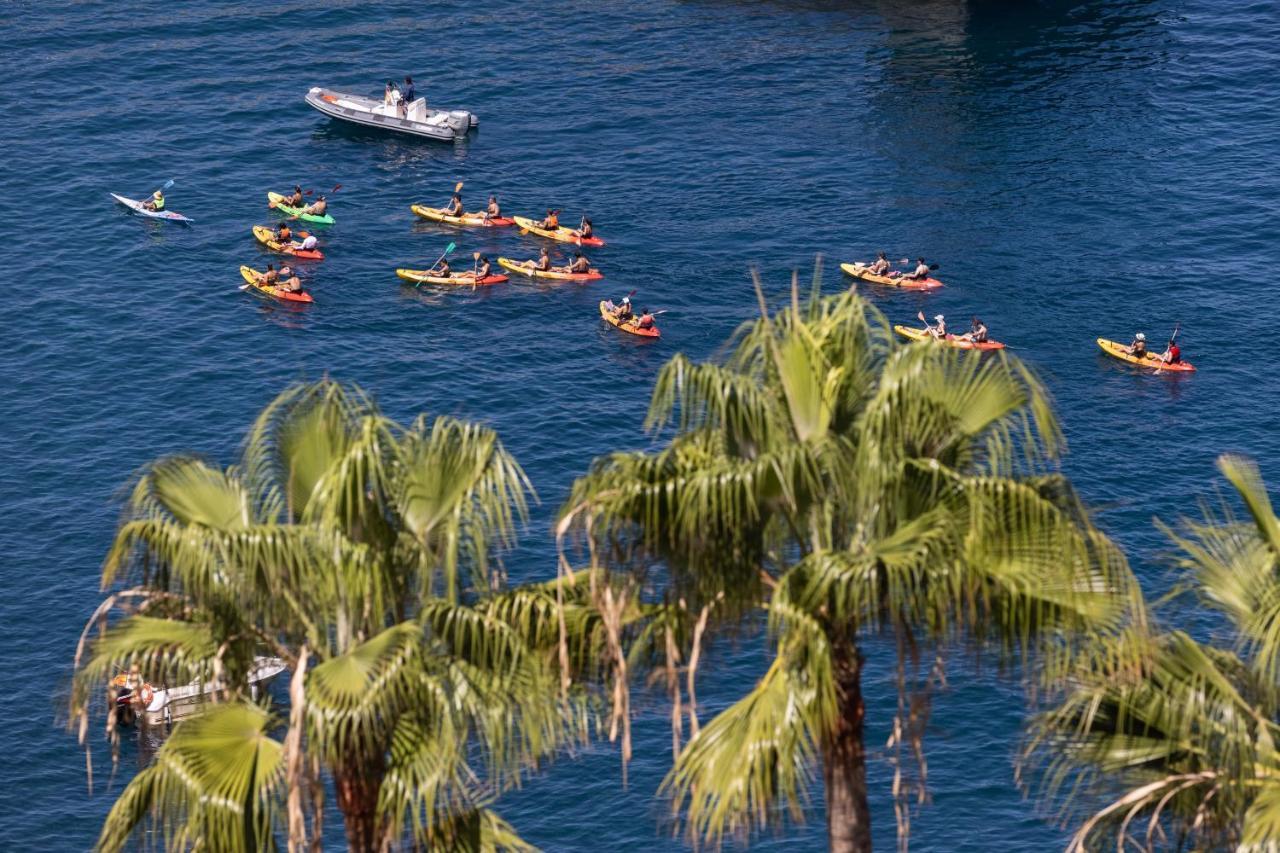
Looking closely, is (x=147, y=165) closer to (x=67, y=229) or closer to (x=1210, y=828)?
(x=67, y=229)

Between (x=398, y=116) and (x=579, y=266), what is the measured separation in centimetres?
2217

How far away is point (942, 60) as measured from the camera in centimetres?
11525

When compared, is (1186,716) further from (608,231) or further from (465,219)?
(465,219)

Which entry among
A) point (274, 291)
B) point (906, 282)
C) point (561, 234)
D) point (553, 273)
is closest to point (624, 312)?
point (553, 273)

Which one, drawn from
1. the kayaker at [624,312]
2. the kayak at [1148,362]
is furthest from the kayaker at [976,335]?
the kayaker at [624,312]

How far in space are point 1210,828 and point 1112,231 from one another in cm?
7714

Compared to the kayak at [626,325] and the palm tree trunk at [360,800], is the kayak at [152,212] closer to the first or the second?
the kayak at [626,325]

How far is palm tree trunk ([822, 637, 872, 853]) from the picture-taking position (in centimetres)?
2225

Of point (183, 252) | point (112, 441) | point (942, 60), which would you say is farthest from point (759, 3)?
point (112, 441)

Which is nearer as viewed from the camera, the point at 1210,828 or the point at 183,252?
the point at 1210,828

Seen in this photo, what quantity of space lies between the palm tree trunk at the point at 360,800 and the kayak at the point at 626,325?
64492 mm

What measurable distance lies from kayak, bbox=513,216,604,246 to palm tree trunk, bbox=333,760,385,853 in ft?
240

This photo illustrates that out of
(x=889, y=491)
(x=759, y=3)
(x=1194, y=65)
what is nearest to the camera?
(x=889, y=491)

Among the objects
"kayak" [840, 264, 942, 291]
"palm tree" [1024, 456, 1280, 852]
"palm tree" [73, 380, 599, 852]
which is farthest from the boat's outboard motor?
"palm tree" [1024, 456, 1280, 852]
